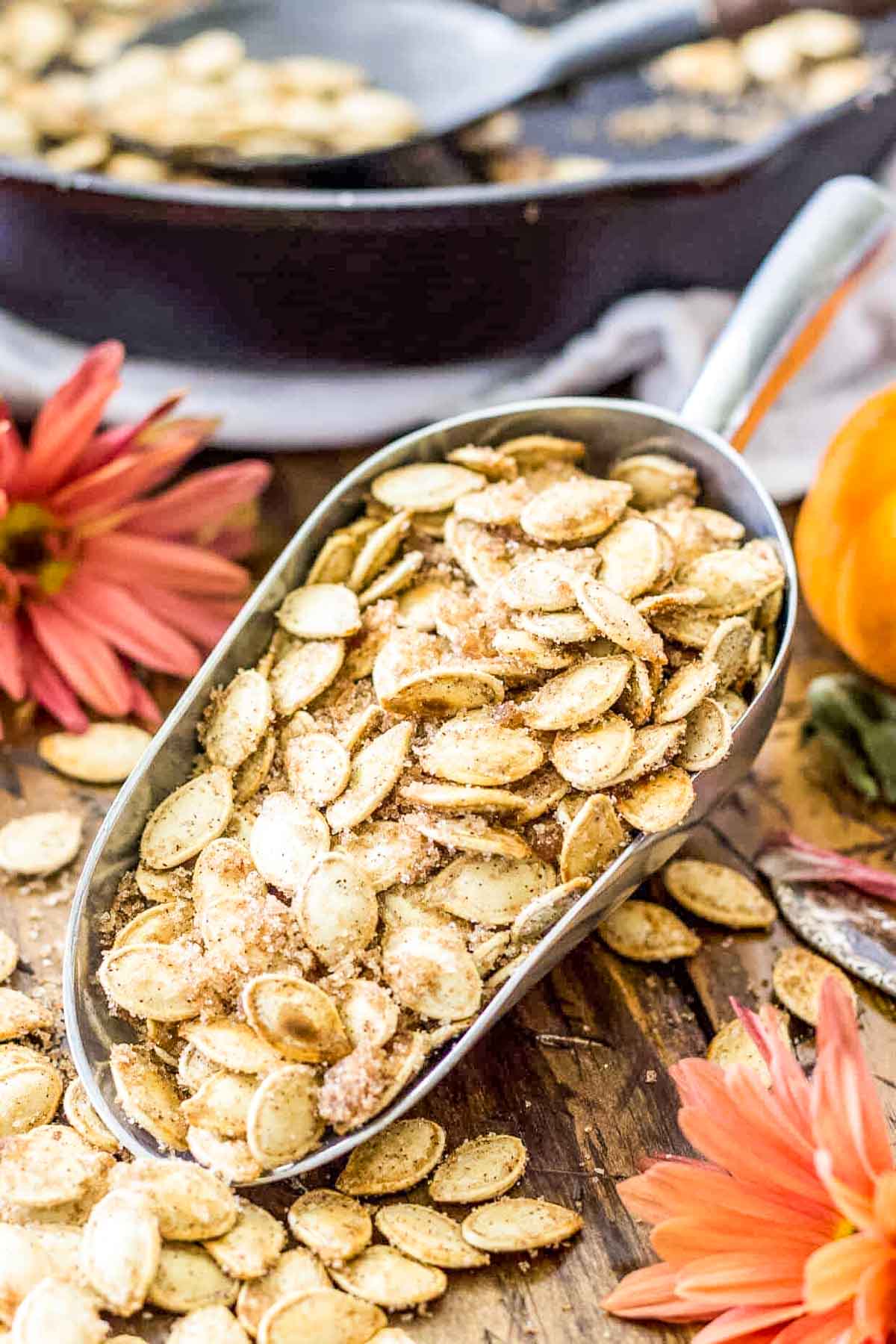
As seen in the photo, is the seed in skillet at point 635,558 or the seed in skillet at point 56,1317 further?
the seed in skillet at point 635,558

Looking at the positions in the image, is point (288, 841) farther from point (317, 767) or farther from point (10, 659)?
point (10, 659)

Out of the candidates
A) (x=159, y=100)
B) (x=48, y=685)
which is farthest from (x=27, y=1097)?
(x=159, y=100)

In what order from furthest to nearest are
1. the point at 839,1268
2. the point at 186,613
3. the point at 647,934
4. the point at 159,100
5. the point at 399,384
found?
1. the point at 159,100
2. the point at 399,384
3. the point at 186,613
4. the point at 647,934
5. the point at 839,1268

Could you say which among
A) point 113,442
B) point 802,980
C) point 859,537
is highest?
point 113,442

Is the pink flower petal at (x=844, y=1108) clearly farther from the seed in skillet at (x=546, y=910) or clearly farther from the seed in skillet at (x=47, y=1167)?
the seed in skillet at (x=47, y=1167)

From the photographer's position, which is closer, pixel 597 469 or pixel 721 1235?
pixel 721 1235

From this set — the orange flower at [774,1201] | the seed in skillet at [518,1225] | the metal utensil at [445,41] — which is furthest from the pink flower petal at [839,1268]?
the metal utensil at [445,41]

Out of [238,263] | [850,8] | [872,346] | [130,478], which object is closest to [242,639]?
[130,478]
